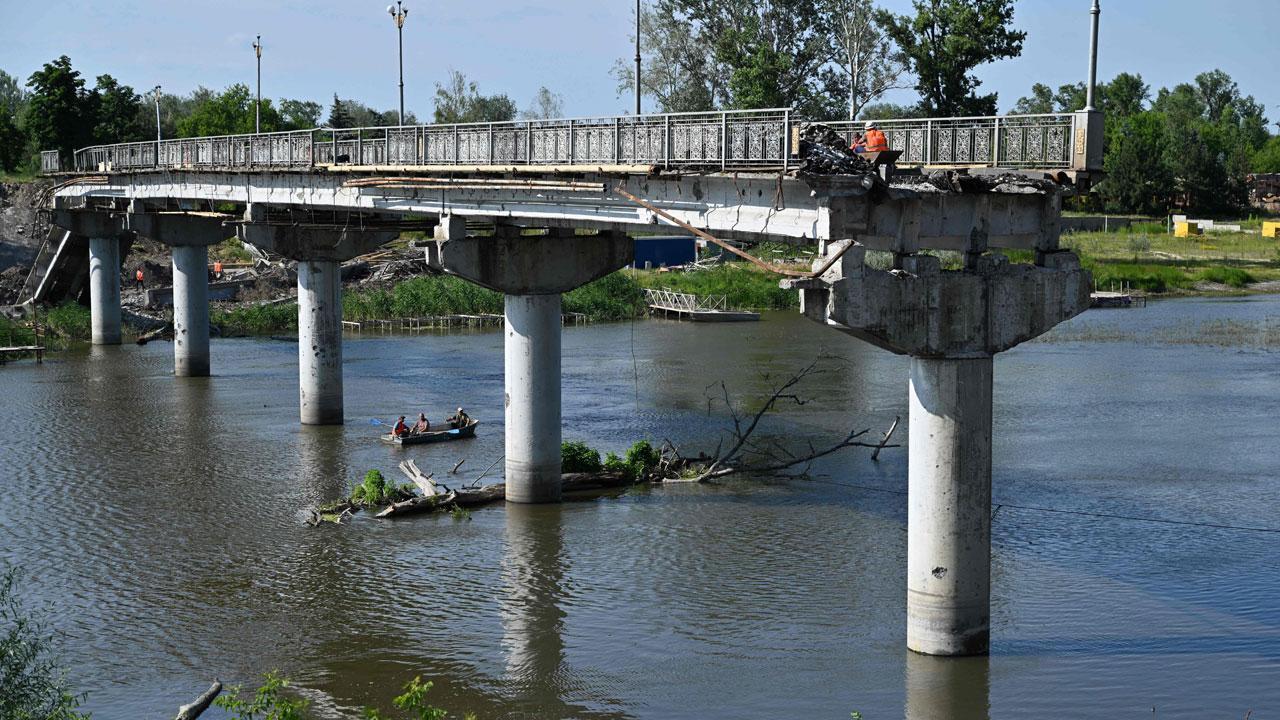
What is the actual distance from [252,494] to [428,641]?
36.2ft

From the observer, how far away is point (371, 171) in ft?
105

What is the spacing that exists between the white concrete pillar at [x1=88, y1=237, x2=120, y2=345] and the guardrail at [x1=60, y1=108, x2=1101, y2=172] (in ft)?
74.7

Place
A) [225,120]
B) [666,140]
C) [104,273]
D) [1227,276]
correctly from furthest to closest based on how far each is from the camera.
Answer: [225,120]
[1227,276]
[104,273]
[666,140]

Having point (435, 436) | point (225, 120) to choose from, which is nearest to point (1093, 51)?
point (435, 436)

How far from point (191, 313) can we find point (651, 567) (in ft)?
96.8

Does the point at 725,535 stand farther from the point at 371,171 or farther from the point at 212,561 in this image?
the point at 371,171

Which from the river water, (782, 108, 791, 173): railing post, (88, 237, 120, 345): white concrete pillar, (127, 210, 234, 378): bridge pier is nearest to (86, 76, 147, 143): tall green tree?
(88, 237, 120, 345): white concrete pillar

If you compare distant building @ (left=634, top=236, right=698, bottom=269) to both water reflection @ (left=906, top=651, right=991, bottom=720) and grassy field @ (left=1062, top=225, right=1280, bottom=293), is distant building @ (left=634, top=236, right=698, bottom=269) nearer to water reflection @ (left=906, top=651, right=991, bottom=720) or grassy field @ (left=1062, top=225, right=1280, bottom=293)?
grassy field @ (left=1062, top=225, right=1280, bottom=293)

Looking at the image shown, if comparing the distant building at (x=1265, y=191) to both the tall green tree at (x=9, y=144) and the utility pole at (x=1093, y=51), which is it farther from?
the utility pole at (x=1093, y=51)

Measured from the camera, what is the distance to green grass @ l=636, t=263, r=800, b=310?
74188 millimetres

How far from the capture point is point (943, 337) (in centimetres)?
1770

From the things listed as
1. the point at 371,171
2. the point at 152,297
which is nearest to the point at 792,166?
the point at 371,171

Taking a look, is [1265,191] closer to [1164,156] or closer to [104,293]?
[1164,156]

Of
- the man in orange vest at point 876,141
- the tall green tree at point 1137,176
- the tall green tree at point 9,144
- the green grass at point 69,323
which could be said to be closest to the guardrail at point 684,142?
the man in orange vest at point 876,141
